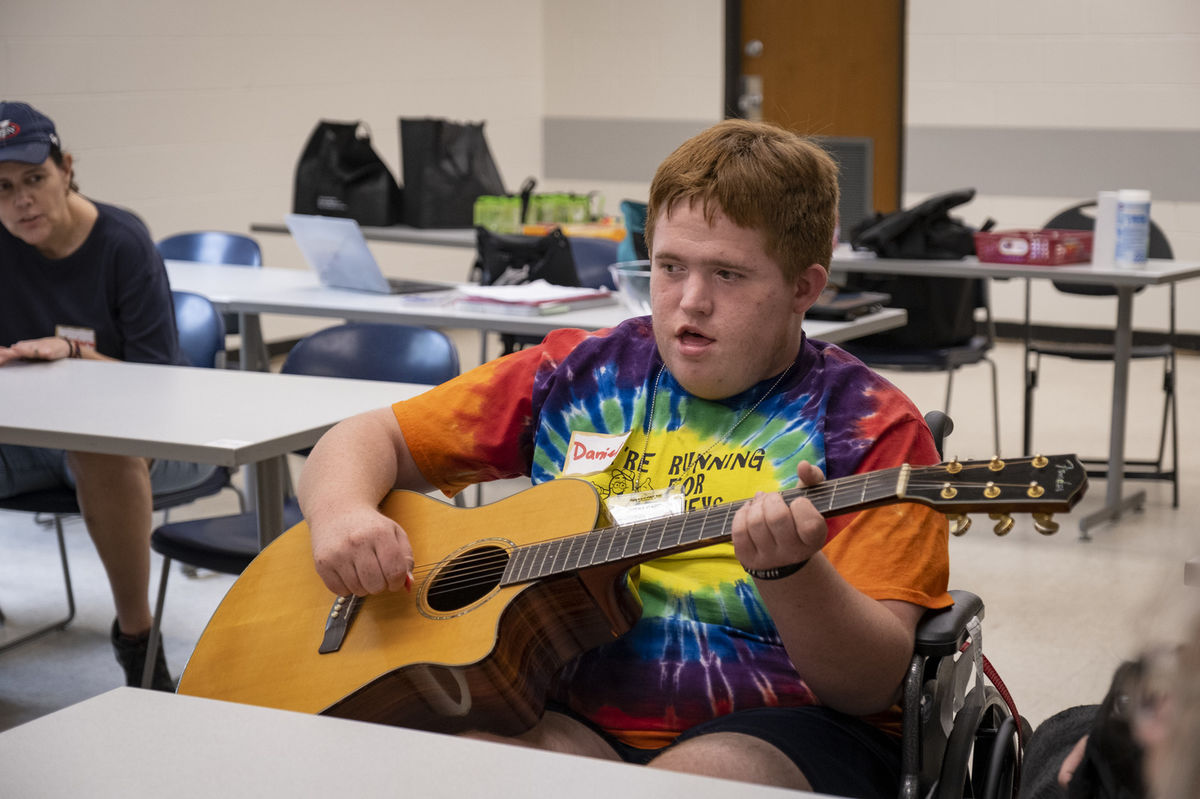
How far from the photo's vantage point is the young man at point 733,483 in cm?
129

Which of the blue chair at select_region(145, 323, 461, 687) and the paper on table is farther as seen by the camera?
the paper on table

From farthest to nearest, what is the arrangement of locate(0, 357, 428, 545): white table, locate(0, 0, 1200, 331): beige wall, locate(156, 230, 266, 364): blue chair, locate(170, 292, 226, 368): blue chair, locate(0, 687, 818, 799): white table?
1. locate(0, 0, 1200, 331): beige wall
2. locate(156, 230, 266, 364): blue chair
3. locate(170, 292, 226, 368): blue chair
4. locate(0, 357, 428, 545): white table
5. locate(0, 687, 818, 799): white table

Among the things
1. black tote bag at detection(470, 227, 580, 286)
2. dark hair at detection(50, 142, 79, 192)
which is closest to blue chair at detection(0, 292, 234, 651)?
dark hair at detection(50, 142, 79, 192)

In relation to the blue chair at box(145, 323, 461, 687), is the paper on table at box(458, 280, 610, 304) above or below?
above

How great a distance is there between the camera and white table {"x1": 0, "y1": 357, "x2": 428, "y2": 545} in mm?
1960

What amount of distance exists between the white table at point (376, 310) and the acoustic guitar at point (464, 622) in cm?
156

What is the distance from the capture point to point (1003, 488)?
3.42ft

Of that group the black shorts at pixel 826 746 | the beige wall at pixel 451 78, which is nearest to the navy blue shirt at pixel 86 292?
the black shorts at pixel 826 746

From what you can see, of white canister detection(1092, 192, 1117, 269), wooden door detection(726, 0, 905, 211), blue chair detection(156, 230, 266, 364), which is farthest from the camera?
wooden door detection(726, 0, 905, 211)

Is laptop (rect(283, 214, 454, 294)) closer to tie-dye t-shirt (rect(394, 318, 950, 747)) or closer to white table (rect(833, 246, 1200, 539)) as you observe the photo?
white table (rect(833, 246, 1200, 539))

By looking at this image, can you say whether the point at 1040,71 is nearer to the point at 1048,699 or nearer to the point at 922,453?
the point at 1048,699

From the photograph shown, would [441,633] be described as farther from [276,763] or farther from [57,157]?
[57,157]

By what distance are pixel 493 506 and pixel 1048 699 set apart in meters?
1.71

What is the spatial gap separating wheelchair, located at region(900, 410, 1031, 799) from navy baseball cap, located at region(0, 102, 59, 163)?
7.05ft
